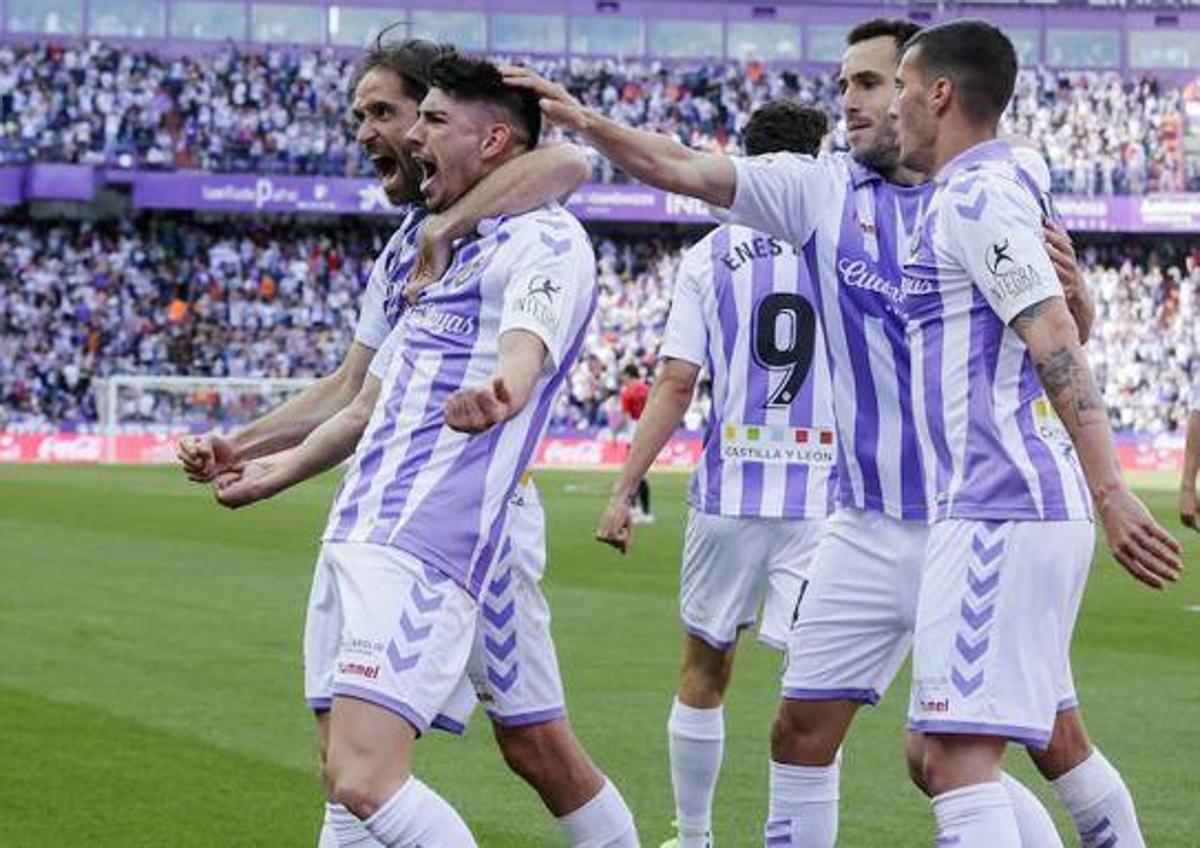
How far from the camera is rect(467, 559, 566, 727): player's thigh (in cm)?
597

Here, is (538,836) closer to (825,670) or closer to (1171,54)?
(825,670)

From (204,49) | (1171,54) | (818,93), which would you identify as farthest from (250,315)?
(1171,54)

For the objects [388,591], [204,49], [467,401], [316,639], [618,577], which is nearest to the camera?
[467,401]

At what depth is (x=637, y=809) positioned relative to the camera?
343 inches

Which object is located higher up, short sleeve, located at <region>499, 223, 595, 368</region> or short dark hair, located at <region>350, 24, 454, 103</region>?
short dark hair, located at <region>350, 24, 454, 103</region>

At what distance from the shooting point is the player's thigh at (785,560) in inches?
319

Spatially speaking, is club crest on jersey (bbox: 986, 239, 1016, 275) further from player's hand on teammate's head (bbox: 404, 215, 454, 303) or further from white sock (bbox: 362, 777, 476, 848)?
white sock (bbox: 362, 777, 476, 848)

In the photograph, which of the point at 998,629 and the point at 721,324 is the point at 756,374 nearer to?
the point at 721,324

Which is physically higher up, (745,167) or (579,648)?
(745,167)

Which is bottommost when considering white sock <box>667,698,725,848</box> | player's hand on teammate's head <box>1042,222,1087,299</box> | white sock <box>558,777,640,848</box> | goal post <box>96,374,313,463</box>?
goal post <box>96,374,313,463</box>

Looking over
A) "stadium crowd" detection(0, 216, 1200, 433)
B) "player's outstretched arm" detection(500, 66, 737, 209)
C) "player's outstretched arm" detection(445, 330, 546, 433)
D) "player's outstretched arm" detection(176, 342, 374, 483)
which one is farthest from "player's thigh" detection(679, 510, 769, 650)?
"stadium crowd" detection(0, 216, 1200, 433)

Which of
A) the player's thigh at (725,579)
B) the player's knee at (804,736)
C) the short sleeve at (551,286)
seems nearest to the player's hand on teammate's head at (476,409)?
the short sleeve at (551,286)

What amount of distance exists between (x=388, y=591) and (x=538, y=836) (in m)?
3.01

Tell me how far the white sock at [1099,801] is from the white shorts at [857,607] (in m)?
0.60
